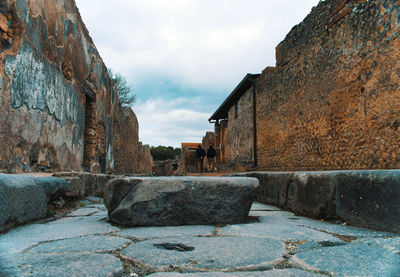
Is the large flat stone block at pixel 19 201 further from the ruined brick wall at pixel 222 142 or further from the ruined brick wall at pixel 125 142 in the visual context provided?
the ruined brick wall at pixel 222 142

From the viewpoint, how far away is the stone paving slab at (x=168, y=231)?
4.93 feet

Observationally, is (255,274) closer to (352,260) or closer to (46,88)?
(352,260)

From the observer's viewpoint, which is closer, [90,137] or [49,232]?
[49,232]

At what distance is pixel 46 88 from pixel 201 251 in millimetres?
3127

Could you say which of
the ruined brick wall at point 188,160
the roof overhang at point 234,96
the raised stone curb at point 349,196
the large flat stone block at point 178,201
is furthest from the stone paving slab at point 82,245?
the ruined brick wall at point 188,160

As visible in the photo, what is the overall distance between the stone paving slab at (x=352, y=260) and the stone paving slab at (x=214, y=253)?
4.5 inches

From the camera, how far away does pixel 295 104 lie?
7.91 metres

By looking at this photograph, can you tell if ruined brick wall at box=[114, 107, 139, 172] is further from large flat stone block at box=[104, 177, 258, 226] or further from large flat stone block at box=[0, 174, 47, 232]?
large flat stone block at box=[104, 177, 258, 226]

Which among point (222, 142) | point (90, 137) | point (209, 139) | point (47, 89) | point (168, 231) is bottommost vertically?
point (168, 231)

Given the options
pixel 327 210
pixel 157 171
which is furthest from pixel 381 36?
pixel 157 171

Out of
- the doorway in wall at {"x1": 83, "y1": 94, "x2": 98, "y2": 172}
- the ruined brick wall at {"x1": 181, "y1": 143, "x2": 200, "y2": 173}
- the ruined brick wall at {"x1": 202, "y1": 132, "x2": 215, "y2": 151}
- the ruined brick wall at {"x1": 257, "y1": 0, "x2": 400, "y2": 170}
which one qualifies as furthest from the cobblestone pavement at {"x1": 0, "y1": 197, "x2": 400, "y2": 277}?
the ruined brick wall at {"x1": 181, "y1": 143, "x2": 200, "y2": 173}

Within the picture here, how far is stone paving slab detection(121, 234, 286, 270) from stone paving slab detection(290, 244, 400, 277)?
113mm

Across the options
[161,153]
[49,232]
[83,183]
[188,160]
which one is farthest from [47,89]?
[161,153]

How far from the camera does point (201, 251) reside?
117cm
